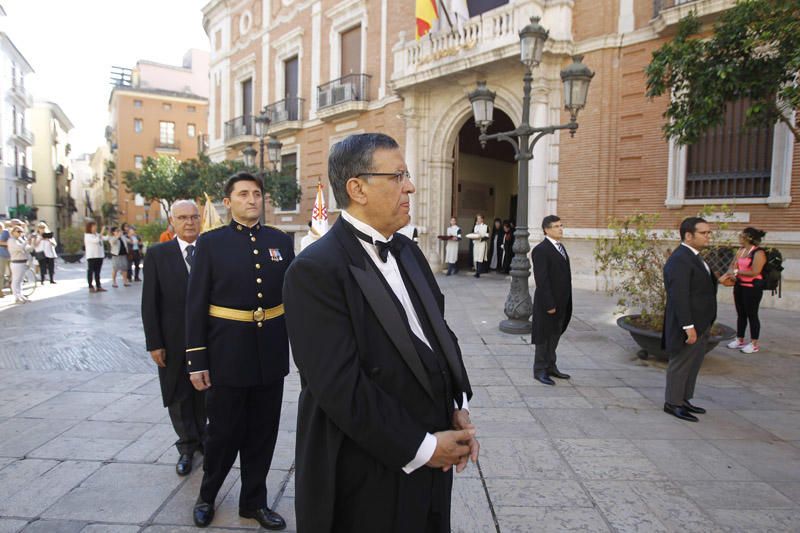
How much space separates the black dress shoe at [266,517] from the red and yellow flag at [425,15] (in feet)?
46.2

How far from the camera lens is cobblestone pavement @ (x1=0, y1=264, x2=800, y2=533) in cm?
273

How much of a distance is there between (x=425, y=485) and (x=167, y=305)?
229 cm

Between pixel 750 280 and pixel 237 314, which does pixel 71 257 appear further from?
pixel 750 280

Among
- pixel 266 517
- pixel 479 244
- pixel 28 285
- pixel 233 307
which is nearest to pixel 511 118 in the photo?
pixel 479 244

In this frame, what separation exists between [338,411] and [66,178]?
62.9 m

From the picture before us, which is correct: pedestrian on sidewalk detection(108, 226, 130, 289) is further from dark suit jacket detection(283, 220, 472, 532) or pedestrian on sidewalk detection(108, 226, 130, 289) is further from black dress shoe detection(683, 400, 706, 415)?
dark suit jacket detection(283, 220, 472, 532)

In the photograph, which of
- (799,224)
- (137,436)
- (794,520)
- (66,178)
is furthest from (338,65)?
(66,178)

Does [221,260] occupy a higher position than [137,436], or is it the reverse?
[221,260]

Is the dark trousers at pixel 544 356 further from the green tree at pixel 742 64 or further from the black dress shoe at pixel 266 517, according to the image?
the black dress shoe at pixel 266 517

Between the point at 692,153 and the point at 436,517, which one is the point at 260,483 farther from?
the point at 692,153

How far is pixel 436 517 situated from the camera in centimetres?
161

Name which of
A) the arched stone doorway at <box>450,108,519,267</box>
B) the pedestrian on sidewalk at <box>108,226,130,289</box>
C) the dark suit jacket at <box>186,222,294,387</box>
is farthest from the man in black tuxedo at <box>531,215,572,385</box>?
the pedestrian on sidewalk at <box>108,226,130,289</box>

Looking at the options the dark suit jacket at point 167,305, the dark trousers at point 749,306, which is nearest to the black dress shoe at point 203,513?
the dark suit jacket at point 167,305

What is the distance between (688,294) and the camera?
164 inches
